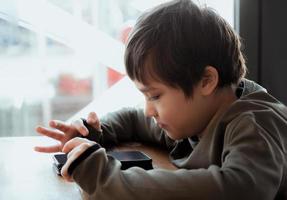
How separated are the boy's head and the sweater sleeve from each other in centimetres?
17

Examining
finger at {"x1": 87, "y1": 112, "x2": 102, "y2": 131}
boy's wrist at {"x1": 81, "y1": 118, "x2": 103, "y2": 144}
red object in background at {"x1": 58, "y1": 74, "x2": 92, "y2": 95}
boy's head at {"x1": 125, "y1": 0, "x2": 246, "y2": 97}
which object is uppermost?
boy's head at {"x1": 125, "y1": 0, "x2": 246, "y2": 97}

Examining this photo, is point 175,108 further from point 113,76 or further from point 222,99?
point 113,76

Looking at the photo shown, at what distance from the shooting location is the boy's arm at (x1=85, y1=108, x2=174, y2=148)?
40.1 inches

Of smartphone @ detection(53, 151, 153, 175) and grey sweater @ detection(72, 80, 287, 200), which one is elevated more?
grey sweater @ detection(72, 80, 287, 200)

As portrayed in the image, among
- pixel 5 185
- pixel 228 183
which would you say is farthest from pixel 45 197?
pixel 228 183

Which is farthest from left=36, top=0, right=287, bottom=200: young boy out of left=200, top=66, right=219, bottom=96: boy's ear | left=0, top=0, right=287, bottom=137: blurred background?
left=0, top=0, right=287, bottom=137: blurred background

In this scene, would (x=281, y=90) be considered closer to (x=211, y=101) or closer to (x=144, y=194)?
(x=211, y=101)

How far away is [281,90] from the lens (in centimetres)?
153

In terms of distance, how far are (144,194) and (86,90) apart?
1.15 metres

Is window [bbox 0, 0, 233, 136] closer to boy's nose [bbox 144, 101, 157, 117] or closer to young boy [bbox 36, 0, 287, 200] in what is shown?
young boy [bbox 36, 0, 287, 200]

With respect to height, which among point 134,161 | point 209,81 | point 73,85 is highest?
point 209,81

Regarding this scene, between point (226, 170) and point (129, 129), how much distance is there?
482 mm

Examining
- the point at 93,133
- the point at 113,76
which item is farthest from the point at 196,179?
the point at 113,76

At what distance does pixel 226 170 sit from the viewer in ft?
2.02
